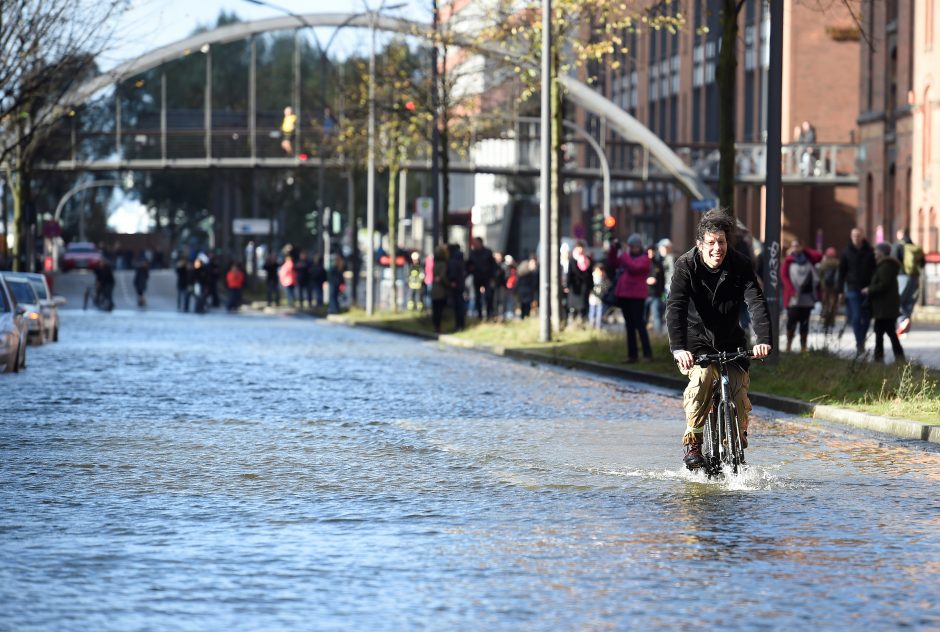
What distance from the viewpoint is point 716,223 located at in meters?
12.1

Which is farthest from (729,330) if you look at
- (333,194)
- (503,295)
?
(333,194)

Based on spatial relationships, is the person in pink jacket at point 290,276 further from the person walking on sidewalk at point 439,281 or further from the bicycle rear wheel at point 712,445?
the bicycle rear wheel at point 712,445

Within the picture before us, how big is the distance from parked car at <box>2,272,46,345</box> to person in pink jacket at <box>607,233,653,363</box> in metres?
11.1

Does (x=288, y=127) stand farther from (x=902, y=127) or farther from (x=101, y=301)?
(x=902, y=127)

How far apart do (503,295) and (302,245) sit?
73.2 metres

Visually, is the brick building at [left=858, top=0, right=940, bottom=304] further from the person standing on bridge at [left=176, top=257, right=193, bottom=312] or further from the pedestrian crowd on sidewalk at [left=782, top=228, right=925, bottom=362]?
the person standing on bridge at [left=176, top=257, right=193, bottom=312]

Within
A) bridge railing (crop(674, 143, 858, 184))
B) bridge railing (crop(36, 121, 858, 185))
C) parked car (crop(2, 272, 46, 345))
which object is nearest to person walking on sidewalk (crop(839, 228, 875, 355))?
parked car (crop(2, 272, 46, 345))

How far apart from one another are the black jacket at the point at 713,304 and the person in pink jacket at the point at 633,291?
13.6 metres

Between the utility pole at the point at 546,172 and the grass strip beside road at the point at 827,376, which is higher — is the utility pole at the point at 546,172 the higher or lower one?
the higher one

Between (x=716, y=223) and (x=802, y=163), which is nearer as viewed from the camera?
(x=716, y=223)

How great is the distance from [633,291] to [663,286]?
384 inches

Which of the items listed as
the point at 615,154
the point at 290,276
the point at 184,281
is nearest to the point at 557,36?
the point at 290,276

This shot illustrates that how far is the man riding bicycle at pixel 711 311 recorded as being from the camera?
1208cm

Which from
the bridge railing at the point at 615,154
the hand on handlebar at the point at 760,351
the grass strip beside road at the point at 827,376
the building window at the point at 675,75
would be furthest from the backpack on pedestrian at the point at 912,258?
the building window at the point at 675,75
